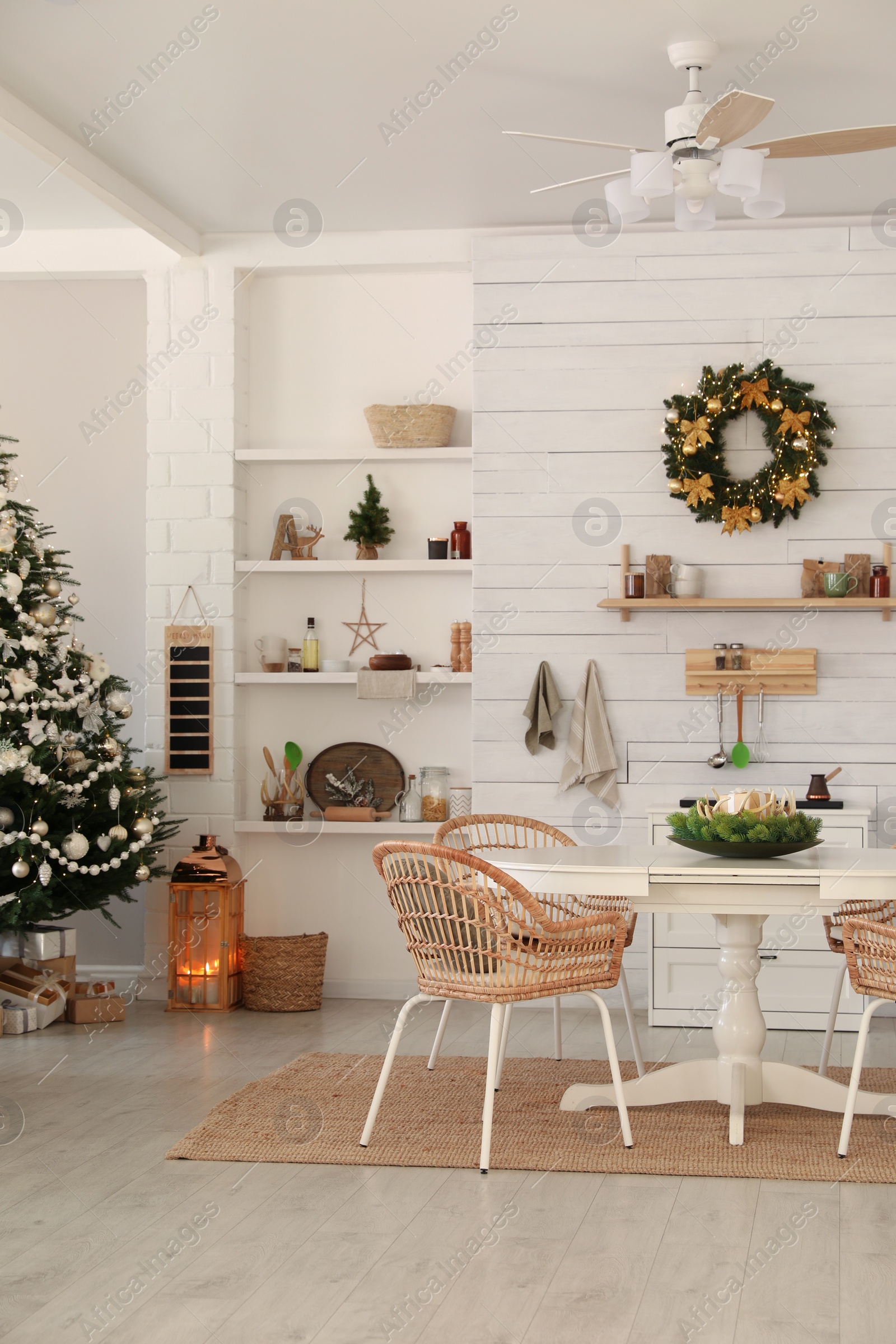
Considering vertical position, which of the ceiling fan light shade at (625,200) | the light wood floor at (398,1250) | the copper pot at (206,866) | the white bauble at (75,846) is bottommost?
the light wood floor at (398,1250)

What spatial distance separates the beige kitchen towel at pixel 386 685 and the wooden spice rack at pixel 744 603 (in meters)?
0.87

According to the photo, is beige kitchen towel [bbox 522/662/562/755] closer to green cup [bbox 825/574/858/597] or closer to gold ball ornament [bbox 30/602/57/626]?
green cup [bbox 825/574/858/597]

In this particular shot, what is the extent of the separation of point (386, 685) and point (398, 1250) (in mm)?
2897

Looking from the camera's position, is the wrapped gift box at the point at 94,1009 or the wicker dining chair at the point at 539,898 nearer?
the wicker dining chair at the point at 539,898

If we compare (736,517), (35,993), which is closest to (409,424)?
(736,517)

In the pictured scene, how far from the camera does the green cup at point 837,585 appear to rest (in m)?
4.95

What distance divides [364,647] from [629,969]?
1785mm

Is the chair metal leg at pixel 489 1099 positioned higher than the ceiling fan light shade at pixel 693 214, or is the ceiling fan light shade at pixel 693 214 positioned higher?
the ceiling fan light shade at pixel 693 214

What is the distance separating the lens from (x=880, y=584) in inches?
197

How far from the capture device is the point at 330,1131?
3.44 meters

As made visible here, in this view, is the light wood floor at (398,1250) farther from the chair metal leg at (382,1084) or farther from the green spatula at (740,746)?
the green spatula at (740,746)

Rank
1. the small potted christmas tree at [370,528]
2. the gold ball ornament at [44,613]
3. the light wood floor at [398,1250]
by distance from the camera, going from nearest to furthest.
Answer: the light wood floor at [398,1250] < the gold ball ornament at [44,613] < the small potted christmas tree at [370,528]

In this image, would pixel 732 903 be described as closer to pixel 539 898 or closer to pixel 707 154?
pixel 539 898

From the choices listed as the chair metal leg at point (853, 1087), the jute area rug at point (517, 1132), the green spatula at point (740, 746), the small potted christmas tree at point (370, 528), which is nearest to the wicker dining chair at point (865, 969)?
Result: the chair metal leg at point (853, 1087)
